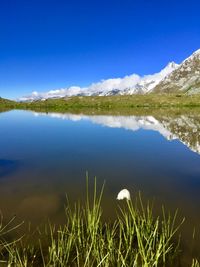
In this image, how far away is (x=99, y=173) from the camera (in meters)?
17.7

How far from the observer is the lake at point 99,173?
12320mm

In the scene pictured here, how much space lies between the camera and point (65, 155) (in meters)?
23.1

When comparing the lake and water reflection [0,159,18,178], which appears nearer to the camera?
the lake

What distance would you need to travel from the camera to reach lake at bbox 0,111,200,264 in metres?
12.3

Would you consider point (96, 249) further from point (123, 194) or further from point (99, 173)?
point (99, 173)

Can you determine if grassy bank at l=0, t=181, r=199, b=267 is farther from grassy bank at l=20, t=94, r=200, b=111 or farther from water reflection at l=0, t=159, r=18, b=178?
grassy bank at l=20, t=94, r=200, b=111

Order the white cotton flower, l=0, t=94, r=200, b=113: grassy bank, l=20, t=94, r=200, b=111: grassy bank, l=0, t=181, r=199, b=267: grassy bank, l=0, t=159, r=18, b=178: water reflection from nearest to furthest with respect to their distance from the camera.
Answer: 1. l=0, t=181, r=199, b=267: grassy bank
2. the white cotton flower
3. l=0, t=159, r=18, b=178: water reflection
4. l=0, t=94, r=200, b=113: grassy bank
5. l=20, t=94, r=200, b=111: grassy bank

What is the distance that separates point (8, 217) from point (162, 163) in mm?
11702

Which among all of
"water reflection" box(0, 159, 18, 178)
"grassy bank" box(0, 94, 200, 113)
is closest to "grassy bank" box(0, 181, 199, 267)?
"water reflection" box(0, 159, 18, 178)

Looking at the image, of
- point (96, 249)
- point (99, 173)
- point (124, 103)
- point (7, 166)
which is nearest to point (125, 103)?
point (124, 103)

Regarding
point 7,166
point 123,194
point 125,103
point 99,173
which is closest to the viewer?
point 123,194

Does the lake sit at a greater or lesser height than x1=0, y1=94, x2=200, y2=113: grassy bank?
lesser

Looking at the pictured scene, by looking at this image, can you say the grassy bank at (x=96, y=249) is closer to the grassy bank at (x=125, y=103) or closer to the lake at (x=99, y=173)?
the lake at (x=99, y=173)

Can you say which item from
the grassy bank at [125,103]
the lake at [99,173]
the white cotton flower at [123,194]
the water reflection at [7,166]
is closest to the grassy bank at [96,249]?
the lake at [99,173]
